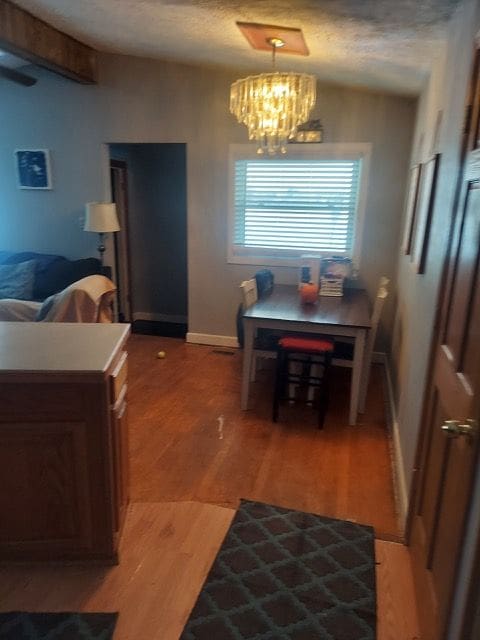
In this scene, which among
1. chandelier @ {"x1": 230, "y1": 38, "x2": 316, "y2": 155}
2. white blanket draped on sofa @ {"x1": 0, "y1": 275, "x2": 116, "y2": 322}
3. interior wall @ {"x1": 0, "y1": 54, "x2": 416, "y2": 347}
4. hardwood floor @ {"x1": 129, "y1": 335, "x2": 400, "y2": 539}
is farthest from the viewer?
interior wall @ {"x1": 0, "y1": 54, "x2": 416, "y2": 347}

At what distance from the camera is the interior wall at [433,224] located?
181 centimetres

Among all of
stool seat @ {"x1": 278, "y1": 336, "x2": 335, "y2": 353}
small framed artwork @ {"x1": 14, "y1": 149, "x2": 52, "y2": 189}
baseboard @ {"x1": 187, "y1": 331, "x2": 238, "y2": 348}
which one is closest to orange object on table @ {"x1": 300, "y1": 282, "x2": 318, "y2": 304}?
stool seat @ {"x1": 278, "y1": 336, "x2": 335, "y2": 353}

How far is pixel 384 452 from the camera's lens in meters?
2.86

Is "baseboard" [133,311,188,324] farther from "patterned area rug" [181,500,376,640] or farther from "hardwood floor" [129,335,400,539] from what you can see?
"patterned area rug" [181,500,376,640]

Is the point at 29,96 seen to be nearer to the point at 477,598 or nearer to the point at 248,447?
the point at 248,447

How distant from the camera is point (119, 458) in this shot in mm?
1876

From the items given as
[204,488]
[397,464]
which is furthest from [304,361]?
[204,488]

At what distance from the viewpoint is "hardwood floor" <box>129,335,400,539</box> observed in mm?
2377

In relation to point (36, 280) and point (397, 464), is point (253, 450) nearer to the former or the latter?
point (397, 464)

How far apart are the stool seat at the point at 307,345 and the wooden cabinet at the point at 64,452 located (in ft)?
4.59

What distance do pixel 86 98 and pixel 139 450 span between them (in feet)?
11.8

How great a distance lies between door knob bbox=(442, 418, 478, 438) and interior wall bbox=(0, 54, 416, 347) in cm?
314

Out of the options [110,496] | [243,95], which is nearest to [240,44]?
[243,95]

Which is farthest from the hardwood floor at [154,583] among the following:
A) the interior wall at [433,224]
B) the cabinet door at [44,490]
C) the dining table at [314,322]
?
the dining table at [314,322]
